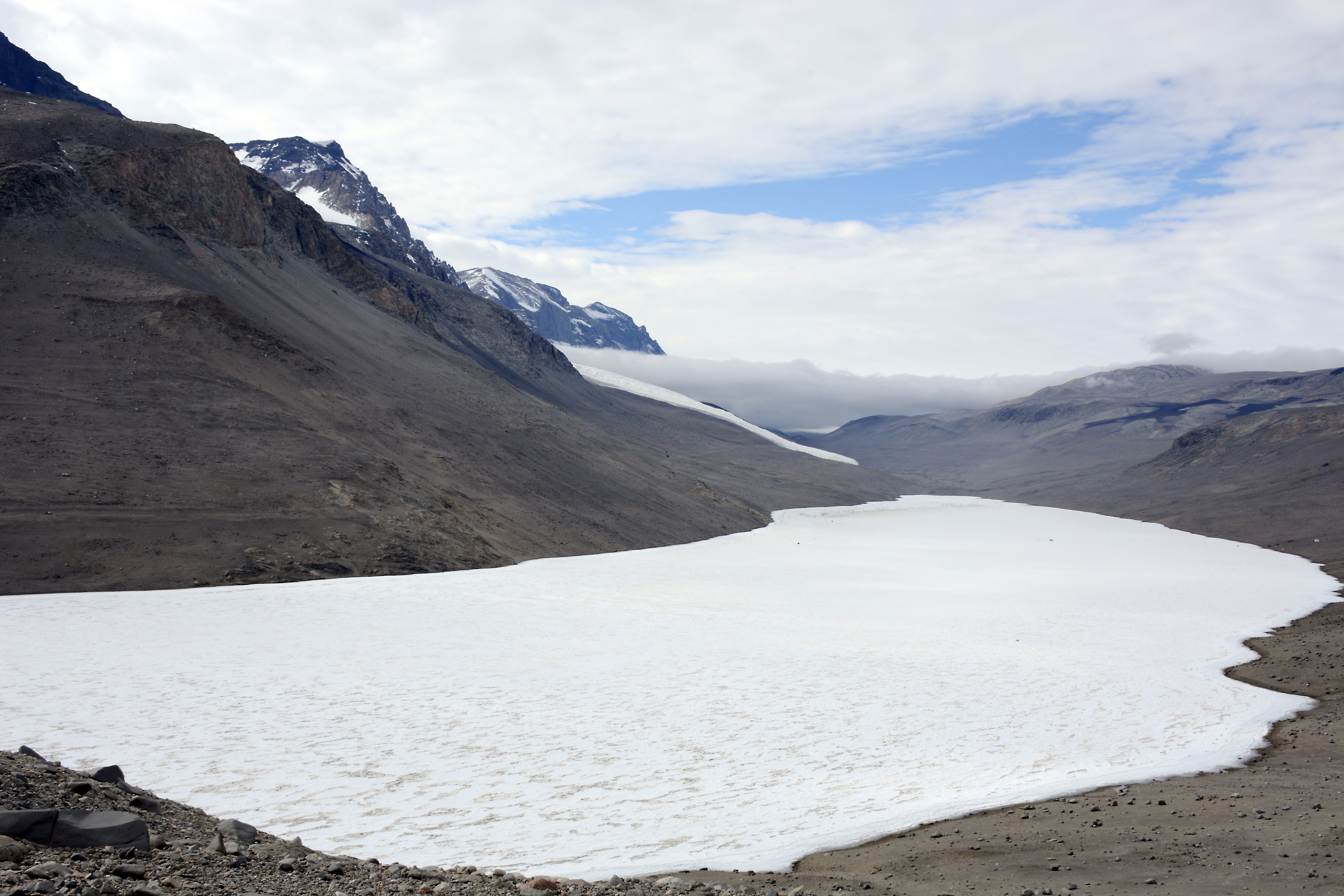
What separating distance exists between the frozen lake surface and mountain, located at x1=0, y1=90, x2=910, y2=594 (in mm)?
3704

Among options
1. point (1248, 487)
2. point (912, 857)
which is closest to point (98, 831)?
point (912, 857)

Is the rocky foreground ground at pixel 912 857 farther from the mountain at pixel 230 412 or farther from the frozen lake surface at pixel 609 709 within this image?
the mountain at pixel 230 412

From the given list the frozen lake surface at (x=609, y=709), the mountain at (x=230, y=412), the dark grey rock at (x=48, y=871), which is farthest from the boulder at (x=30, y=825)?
the mountain at (x=230, y=412)

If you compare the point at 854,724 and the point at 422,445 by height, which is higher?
the point at 422,445

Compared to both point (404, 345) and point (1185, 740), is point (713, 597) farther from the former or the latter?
point (404, 345)

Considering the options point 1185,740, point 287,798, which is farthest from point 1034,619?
point 287,798

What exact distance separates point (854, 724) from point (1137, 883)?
6.33 m

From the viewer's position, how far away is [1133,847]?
7.23 m

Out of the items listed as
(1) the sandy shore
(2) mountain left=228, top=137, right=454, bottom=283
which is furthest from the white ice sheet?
(1) the sandy shore

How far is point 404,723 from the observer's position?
11859mm

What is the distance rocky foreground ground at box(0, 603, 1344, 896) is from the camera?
5219 millimetres

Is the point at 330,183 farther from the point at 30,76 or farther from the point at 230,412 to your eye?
the point at 230,412

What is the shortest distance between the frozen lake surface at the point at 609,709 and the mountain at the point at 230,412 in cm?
370

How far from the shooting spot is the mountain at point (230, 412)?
2728cm
